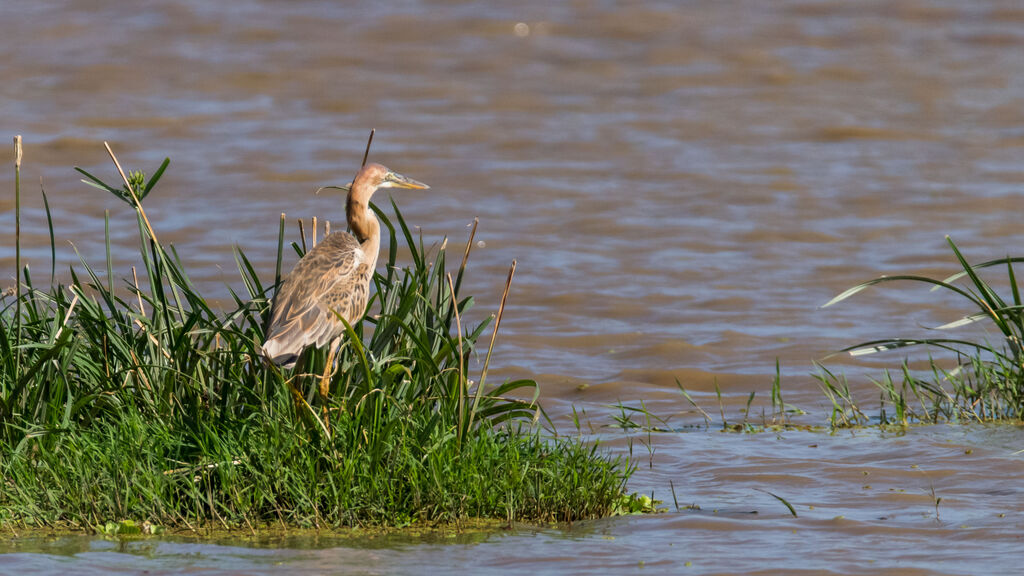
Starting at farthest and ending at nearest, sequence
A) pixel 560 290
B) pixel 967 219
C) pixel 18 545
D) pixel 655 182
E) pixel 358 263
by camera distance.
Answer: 1. pixel 655 182
2. pixel 967 219
3. pixel 560 290
4. pixel 358 263
5. pixel 18 545

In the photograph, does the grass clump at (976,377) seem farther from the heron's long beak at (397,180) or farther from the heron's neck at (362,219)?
the heron's neck at (362,219)

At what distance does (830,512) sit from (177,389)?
9.39 ft

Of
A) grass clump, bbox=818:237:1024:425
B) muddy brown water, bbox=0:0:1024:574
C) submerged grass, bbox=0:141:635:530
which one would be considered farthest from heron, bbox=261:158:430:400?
grass clump, bbox=818:237:1024:425

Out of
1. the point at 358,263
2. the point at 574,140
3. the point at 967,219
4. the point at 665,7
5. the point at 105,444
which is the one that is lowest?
the point at 105,444

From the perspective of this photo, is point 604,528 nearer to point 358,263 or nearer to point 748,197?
point 358,263

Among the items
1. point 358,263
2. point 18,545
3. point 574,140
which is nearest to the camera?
point 18,545

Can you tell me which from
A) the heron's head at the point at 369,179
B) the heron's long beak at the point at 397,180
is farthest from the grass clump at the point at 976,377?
the heron's head at the point at 369,179

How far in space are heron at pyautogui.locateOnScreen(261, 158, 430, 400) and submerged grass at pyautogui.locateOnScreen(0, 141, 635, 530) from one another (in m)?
0.11

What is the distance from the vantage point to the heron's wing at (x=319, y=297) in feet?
19.4

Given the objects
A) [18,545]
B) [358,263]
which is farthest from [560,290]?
[18,545]

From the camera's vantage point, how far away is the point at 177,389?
608cm

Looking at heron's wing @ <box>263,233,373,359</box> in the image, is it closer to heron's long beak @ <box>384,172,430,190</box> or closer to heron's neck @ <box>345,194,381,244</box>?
heron's neck @ <box>345,194,381,244</box>

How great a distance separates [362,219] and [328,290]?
1.89 ft

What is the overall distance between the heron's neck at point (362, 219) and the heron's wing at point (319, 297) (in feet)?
0.33
